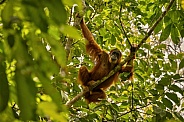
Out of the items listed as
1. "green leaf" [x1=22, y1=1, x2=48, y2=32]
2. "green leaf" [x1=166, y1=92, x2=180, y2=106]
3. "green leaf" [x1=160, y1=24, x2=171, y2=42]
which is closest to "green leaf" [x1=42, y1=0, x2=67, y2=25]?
"green leaf" [x1=22, y1=1, x2=48, y2=32]

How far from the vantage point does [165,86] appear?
251 cm

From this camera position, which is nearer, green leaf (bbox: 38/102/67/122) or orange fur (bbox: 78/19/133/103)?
green leaf (bbox: 38/102/67/122)

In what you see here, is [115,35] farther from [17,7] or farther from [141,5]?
[17,7]

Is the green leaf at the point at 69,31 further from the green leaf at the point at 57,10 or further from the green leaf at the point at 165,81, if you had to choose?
the green leaf at the point at 165,81

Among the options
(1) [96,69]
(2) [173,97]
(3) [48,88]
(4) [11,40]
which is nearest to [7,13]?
(4) [11,40]

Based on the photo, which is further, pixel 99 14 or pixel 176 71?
pixel 99 14

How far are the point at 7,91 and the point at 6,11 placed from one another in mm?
136

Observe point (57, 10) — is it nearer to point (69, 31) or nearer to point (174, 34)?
point (69, 31)

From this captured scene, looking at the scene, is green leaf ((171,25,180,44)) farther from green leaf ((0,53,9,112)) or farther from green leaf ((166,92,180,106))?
green leaf ((0,53,9,112))

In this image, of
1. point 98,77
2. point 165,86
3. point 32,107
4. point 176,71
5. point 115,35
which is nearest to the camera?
point 32,107

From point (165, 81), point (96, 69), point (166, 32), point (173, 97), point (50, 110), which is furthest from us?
point (96, 69)

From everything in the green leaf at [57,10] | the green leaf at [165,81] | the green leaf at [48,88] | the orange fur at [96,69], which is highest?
the orange fur at [96,69]

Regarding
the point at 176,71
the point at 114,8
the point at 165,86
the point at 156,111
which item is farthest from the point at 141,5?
the point at 156,111

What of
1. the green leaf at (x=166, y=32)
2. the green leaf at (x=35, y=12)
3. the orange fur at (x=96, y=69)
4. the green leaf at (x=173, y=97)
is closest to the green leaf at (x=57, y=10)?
the green leaf at (x=35, y=12)
